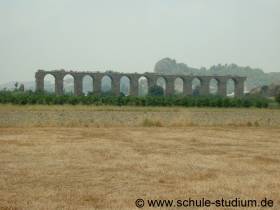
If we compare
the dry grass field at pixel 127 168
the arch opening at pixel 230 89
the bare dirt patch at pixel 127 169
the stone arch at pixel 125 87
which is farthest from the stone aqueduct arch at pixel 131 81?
the bare dirt patch at pixel 127 169

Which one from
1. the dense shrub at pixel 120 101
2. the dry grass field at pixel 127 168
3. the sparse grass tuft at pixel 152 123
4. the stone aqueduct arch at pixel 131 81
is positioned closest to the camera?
the dry grass field at pixel 127 168

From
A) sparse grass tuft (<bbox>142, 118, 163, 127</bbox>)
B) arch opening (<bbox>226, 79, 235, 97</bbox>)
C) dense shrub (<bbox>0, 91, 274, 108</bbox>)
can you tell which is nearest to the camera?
sparse grass tuft (<bbox>142, 118, 163, 127</bbox>)

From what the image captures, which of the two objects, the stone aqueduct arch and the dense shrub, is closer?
the dense shrub

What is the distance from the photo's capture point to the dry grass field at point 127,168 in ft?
18.5

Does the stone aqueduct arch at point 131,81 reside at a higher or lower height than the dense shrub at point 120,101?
higher

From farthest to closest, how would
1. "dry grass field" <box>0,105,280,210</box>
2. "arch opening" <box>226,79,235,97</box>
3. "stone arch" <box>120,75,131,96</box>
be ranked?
"arch opening" <box>226,79,235,97</box> < "stone arch" <box>120,75,131,96</box> < "dry grass field" <box>0,105,280,210</box>

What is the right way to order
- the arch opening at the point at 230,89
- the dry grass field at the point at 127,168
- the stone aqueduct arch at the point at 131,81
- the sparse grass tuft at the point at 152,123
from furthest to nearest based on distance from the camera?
the arch opening at the point at 230,89, the stone aqueduct arch at the point at 131,81, the sparse grass tuft at the point at 152,123, the dry grass field at the point at 127,168

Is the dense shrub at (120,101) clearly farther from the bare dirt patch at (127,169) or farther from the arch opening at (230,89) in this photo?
the bare dirt patch at (127,169)

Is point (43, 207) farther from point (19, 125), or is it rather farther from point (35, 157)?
point (19, 125)

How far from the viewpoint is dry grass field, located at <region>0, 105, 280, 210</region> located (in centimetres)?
563

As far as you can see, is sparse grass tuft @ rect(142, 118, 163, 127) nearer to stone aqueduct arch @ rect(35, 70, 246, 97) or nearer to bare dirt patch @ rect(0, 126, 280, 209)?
bare dirt patch @ rect(0, 126, 280, 209)

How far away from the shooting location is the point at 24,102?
35938 mm

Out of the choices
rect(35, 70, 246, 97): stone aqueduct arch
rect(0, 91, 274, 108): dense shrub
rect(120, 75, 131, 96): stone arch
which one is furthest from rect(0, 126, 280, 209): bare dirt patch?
rect(120, 75, 131, 96): stone arch

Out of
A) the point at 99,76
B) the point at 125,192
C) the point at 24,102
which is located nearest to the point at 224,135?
the point at 125,192
